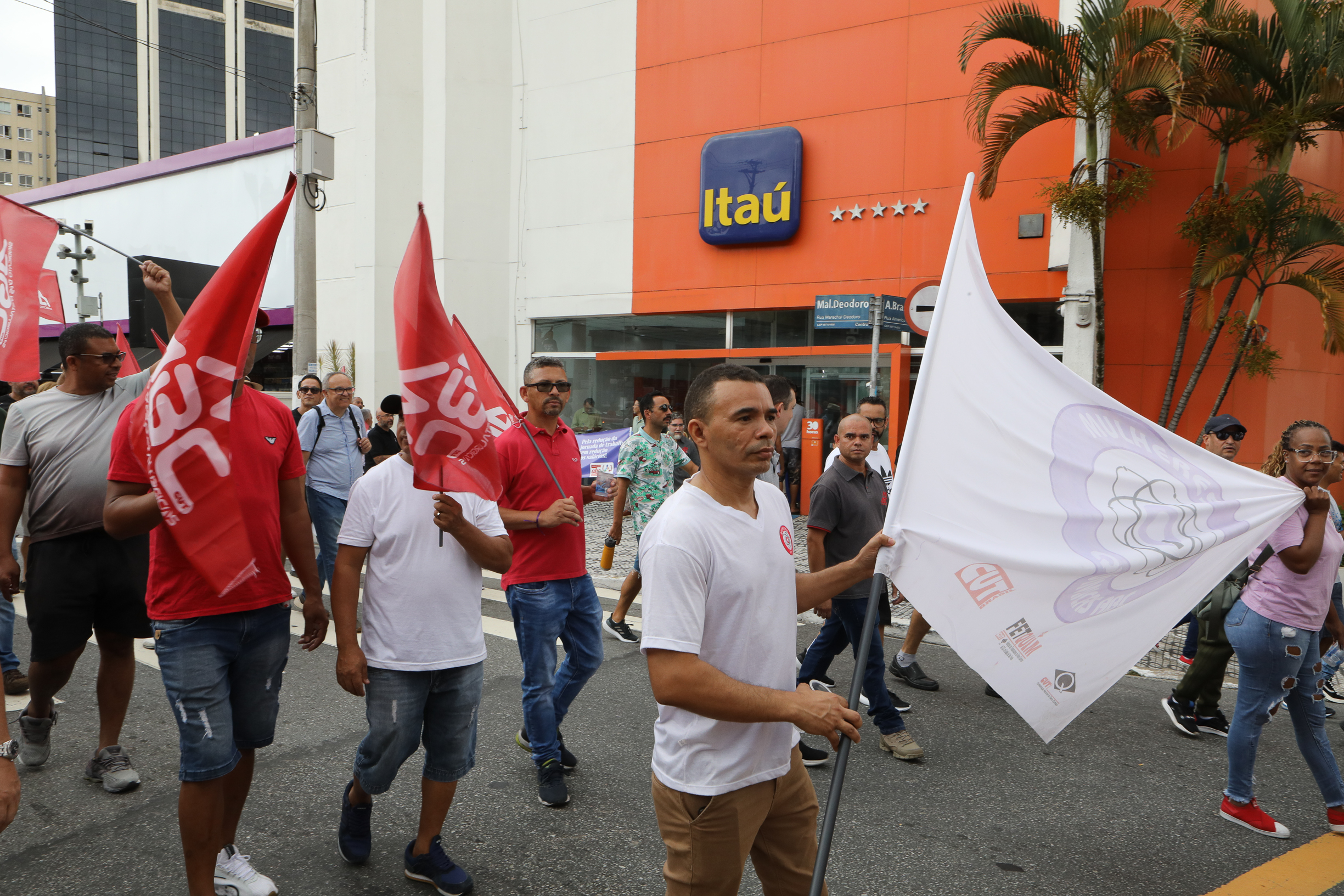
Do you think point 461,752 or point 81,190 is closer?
point 461,752

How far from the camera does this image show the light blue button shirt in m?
7.12

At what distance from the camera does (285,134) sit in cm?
1992

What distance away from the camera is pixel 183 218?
22422mm

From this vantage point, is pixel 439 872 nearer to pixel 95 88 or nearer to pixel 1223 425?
pixel 1223 425

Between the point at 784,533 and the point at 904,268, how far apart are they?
11.8m

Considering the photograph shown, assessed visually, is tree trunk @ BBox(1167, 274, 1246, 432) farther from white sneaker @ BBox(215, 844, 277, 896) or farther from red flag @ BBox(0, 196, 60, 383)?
red flag @ BBox(0, 196, 60, 383)

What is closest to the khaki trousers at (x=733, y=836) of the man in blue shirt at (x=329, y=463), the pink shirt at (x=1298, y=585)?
the pink shirt at (x=1298, y=585)

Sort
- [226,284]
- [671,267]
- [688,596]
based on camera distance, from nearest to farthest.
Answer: [688,596] → [226,284] → [671,267]

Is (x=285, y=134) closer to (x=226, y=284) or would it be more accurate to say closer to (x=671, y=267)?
(x=671, y=267)

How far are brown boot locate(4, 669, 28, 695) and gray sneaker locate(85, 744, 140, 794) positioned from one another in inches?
59.1

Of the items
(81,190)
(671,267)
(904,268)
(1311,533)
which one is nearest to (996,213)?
(904,268)

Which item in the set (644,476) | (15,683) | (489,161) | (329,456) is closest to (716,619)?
(644,476)

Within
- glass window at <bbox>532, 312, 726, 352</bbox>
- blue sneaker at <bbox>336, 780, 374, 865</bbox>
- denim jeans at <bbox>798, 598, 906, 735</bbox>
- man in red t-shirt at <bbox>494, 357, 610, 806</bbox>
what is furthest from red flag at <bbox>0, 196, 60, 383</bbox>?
glass window at <bbox>532, 312, 726, 352</bbox>

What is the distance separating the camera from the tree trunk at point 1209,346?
10.1 metres
